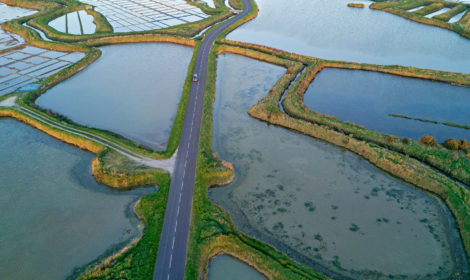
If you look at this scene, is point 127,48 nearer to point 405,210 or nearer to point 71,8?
point 71,8

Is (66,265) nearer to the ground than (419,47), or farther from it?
nearer to the ground

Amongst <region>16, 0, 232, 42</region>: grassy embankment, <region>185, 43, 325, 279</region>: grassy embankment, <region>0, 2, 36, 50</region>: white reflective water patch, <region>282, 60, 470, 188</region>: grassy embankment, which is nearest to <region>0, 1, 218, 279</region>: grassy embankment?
<region>185, 43, 325, 279</region>: grassy embankment

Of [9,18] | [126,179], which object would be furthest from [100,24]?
[126,179]

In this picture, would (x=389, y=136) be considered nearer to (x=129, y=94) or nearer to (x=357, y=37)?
(x=129, y=94)

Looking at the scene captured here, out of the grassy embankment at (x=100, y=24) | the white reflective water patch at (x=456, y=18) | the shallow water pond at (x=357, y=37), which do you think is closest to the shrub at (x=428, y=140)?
the shallow water pond at (x=357, y=37)

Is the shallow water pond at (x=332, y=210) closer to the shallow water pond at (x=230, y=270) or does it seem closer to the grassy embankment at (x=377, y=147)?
the grassy embankment at (x=377, y=147)

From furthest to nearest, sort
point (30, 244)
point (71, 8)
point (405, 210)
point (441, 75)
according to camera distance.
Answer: point (71, 8)
point (441, 75)
point (405, 210)
point (30, 244)

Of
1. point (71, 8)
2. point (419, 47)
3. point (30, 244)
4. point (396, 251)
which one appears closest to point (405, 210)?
point (396, 251)
